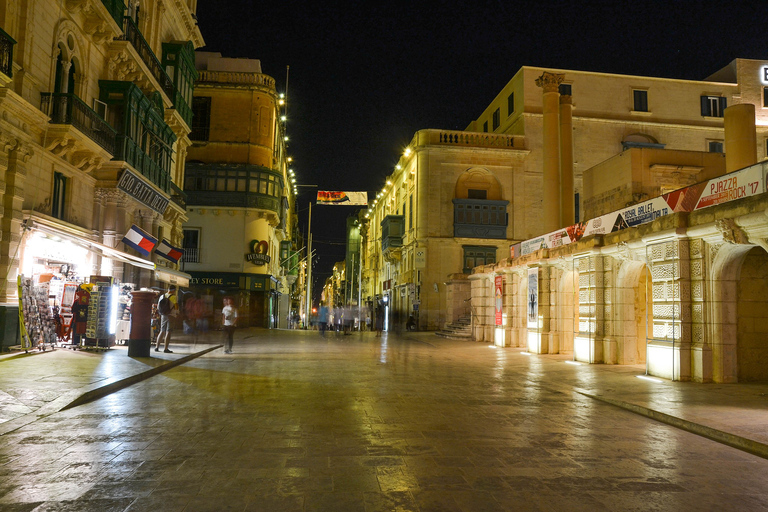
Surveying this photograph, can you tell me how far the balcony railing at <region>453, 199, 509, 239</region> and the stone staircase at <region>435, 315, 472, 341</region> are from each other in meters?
8.99

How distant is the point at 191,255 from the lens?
1468 inches

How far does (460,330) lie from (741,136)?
1600 cm

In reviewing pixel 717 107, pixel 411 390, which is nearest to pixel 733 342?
pixel 411 390

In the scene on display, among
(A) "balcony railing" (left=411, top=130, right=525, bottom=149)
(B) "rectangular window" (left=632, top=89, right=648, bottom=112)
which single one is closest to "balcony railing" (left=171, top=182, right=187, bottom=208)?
(A) "balcony railing" (left=411, top=130, right=525, bottom=149)

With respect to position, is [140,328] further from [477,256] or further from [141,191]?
[477,256]

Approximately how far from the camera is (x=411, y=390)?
10.8 meters

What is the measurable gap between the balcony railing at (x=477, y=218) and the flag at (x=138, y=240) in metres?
24.6

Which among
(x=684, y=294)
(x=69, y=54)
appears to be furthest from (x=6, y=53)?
(x=684, y=294)

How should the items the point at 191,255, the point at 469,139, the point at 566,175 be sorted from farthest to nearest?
the point at 469,139, the point at 191,255, the point at 566,175

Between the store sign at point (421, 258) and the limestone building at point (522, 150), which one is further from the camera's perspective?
the limestone building at point (522, 150)

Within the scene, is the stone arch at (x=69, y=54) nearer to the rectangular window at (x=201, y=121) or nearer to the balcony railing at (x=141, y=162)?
the balcony railing at (x=141, y=162)

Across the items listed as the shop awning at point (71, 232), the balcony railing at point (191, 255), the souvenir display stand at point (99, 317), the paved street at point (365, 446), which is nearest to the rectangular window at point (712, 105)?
the paved street at point (365, 446)

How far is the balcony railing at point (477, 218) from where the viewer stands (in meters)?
40.0

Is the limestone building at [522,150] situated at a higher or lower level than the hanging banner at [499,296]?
higher
